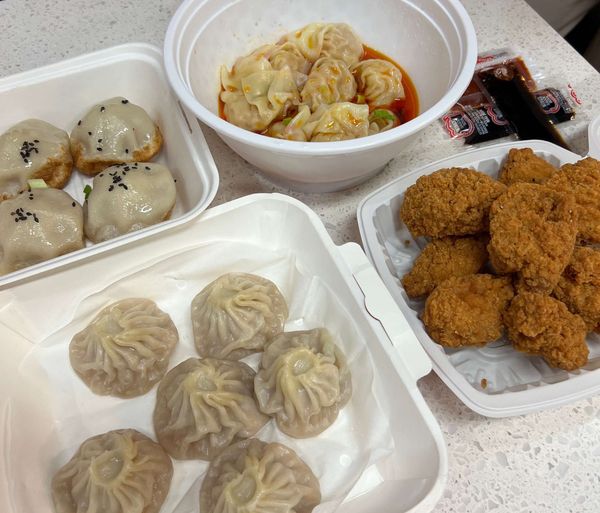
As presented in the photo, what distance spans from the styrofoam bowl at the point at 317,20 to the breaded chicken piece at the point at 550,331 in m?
0.43

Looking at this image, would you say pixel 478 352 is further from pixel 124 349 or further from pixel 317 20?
pixel 317 20

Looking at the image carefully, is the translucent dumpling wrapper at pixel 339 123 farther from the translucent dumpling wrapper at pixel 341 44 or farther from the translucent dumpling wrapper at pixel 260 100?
the translucent dumpling wrapper at pixel 341 44

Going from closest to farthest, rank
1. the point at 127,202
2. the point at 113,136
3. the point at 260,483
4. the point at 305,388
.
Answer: the point at 260,483, the point at 305,388, the point at 127,202, the point at 113,136

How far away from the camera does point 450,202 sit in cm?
112

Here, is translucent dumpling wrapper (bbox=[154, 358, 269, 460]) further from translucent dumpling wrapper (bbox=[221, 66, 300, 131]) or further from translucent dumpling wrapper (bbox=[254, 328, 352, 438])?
translucent dumpling wrapper (bbox=[221, 66, 300, 131])

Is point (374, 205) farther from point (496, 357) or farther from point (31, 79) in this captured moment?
point (31, 79)

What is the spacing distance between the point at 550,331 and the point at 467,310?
161mm

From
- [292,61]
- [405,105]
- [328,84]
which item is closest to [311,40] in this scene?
[292,61]

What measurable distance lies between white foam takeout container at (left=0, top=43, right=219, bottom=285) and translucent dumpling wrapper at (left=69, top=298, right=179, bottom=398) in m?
0.27

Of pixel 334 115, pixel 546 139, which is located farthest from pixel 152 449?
pixel 546 139

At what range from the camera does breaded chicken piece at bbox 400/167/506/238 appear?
1123 mm

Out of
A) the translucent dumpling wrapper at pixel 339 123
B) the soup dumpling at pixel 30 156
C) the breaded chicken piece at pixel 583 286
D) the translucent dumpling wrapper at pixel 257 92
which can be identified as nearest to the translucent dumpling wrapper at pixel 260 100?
the translucent dumpling wrapper at pixel 257 92

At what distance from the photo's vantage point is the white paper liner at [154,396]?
99 centimetres

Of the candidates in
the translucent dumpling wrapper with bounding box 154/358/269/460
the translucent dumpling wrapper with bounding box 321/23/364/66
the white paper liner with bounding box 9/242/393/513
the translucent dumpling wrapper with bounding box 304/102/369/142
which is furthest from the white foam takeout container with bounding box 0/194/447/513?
the translucent dumpling wrapper with bounding box 321/23/364/66
